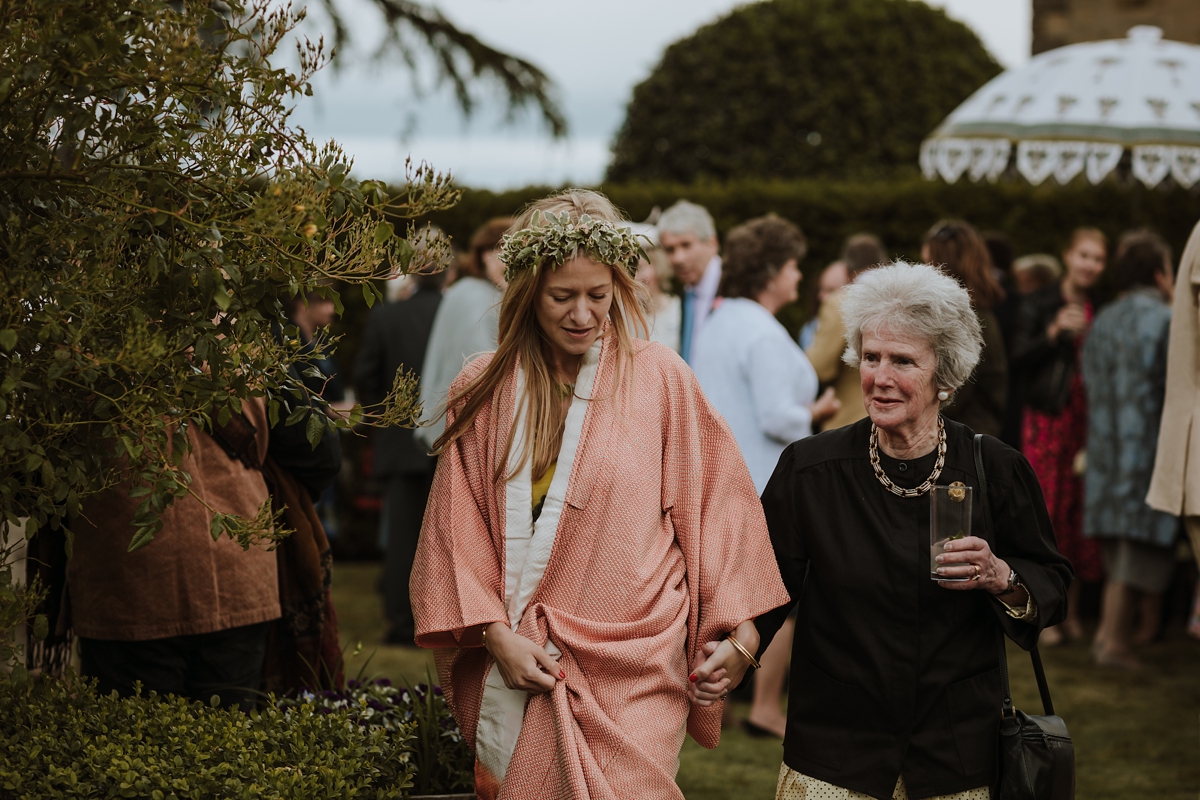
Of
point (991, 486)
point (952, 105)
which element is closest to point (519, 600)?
point (991, 486)

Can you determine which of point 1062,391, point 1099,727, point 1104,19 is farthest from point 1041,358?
point 1104,19

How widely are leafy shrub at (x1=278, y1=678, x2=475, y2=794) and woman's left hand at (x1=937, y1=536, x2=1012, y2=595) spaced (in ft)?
4.36

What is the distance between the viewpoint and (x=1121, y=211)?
9625 millimetres

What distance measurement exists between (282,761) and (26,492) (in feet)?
2.62

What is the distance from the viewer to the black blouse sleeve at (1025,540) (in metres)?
2.74

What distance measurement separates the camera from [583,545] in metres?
2.73

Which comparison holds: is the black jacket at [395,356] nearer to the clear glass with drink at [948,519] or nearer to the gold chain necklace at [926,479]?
the gold chain necklace at [926,479]

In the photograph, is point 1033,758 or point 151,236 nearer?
point 151,236

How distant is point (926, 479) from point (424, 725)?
1.47 meters

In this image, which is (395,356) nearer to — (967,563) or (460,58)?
(460,58)

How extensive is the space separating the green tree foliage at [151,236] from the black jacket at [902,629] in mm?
1181

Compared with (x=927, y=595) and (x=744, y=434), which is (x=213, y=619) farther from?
(x=744, y=434)

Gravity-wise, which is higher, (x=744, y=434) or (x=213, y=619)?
(x=744, y=434)

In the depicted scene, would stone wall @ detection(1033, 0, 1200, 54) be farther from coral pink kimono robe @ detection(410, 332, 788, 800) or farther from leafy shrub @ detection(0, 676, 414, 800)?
leafy shrub @ detection(0, 676, 414, 800)
